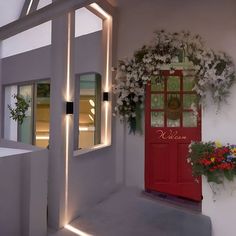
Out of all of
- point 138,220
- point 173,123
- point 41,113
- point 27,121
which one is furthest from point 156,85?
point 27,121

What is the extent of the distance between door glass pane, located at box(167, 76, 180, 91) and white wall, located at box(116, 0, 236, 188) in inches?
26.7

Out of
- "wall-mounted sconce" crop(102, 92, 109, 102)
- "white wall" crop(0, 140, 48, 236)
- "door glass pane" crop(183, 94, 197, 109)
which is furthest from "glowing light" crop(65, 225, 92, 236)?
"door glass pane" crop(183, 94, 197, 109)

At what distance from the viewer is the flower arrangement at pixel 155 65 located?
3.52 meters

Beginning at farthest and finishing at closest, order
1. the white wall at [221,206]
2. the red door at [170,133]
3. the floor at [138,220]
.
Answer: the red door at [170,133] → the floor at [138,220] → the white wall at [221,206]

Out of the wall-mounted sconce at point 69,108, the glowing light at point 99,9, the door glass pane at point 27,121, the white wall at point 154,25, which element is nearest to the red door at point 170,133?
the white wall at point 154,25

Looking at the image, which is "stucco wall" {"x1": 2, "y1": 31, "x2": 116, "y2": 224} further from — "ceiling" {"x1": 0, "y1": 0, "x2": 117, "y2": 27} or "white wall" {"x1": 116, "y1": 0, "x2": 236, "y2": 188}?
"ceiling" {"x1": 0, "y1": 0, "x2": 117, "y2": 27}

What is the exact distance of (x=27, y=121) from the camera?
647 cm

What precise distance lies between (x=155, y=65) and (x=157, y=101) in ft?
2.23

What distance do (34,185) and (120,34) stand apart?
3.00m

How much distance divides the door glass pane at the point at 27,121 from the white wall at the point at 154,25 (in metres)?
2.42

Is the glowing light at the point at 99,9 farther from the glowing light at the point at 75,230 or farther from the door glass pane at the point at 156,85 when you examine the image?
the glowing light at the point at 75,230

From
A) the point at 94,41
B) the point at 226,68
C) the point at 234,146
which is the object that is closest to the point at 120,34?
the point at 94,41

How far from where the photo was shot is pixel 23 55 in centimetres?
612

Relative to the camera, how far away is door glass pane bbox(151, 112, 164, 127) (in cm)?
461
